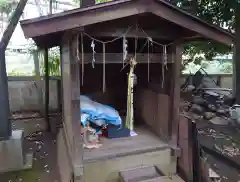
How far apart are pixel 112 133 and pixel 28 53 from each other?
20.2 ft

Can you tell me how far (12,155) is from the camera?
475cm

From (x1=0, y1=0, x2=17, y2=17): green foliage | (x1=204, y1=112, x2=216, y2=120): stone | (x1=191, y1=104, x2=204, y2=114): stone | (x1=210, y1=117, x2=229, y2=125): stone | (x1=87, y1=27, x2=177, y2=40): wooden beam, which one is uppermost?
(x1=0, y1=0, x2=17, y2=17): green foliage

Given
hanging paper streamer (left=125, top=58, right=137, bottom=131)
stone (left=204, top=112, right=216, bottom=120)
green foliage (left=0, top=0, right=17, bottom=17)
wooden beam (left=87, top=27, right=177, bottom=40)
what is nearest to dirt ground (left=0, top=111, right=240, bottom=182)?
stone (left=204, top=112, right=216, bottom=120)

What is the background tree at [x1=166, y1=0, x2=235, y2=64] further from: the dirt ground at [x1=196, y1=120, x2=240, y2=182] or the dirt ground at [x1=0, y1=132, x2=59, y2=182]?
the dirt ground at [x1=0, y1=132, x2=59, y2=182]

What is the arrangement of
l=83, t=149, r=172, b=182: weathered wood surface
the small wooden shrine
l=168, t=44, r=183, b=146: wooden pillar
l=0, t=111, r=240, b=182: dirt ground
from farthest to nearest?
l=0, t=111, r=240, b=182: dirt ground, l=168, t=44, r=183, b=146: wooden pillar, l=83, t=149, r=172, b=182: weathered wood surface, the small wooden shrine

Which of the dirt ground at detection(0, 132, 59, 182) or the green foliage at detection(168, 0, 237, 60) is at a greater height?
the green foliage at detection(168, 0, 237, 60)

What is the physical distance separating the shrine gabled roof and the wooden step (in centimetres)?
225

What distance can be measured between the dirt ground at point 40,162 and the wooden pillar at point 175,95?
8.59 ft

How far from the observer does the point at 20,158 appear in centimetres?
481

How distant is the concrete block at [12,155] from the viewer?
15.3 ft

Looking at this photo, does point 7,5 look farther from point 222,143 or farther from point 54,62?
point 222,143

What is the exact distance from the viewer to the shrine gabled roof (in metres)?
2.55

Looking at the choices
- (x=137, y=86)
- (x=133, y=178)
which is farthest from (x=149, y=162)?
(x=137, y=86)

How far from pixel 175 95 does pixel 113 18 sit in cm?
164
